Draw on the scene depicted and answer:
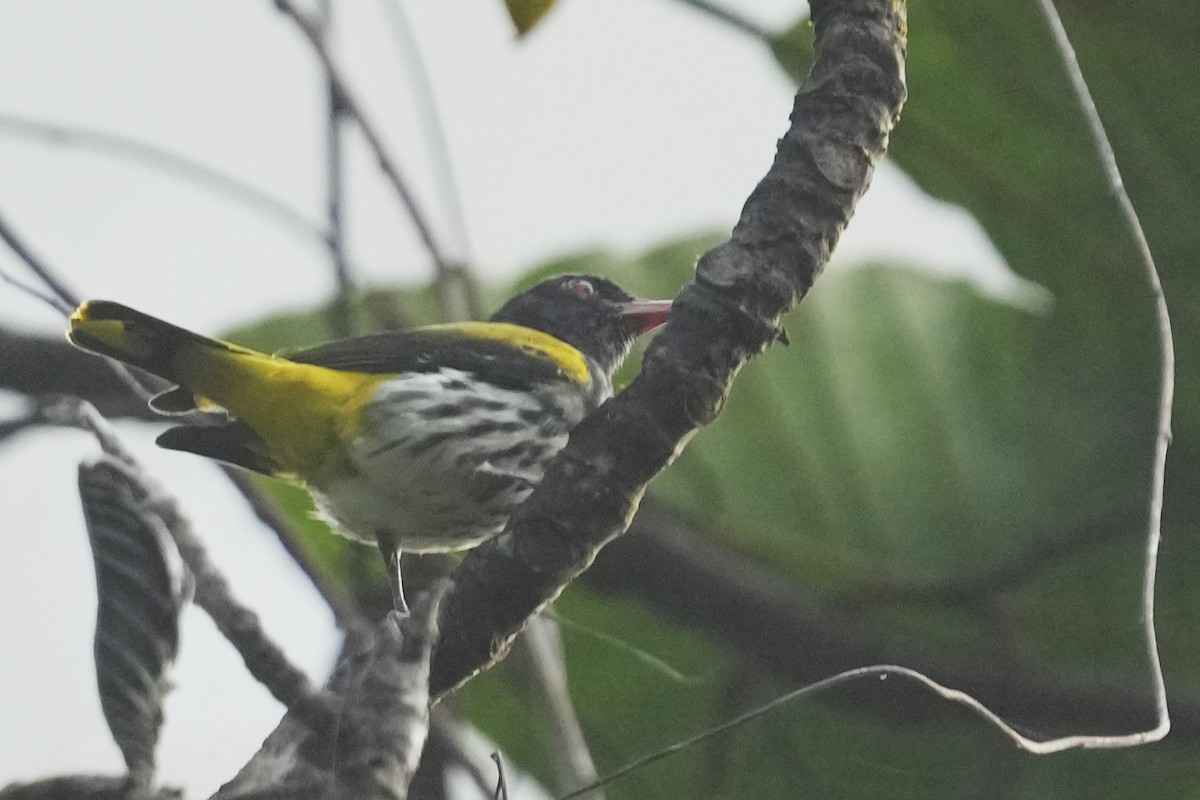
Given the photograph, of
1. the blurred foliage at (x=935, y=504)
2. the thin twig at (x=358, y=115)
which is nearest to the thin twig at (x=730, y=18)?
the thin twig at (x=358, y=115)

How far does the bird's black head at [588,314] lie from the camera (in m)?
2.78

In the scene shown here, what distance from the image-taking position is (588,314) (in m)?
2.80

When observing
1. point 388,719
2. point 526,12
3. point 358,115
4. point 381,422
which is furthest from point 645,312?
point 388,719

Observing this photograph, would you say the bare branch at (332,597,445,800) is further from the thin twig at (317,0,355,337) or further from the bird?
the bird

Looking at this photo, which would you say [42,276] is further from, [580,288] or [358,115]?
[580,288]

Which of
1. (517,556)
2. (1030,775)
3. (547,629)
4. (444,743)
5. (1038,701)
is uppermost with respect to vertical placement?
(517,556)

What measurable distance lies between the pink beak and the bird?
50 cm

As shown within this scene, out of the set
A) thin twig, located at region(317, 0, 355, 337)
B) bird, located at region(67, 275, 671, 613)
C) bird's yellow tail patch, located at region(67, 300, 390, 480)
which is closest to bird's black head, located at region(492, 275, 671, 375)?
bird, located at region(67, 275, 671, 613)

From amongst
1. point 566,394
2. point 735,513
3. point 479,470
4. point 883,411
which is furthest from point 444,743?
point 883,411

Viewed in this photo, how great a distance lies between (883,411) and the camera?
9.73ft

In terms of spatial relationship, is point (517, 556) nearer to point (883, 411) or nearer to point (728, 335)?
point (728, 335)

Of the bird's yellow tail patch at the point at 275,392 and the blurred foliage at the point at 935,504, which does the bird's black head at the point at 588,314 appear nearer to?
the blurred foliage at the point at 935,504

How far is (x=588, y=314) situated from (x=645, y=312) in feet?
0.37

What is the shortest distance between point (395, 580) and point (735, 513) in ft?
3.16
